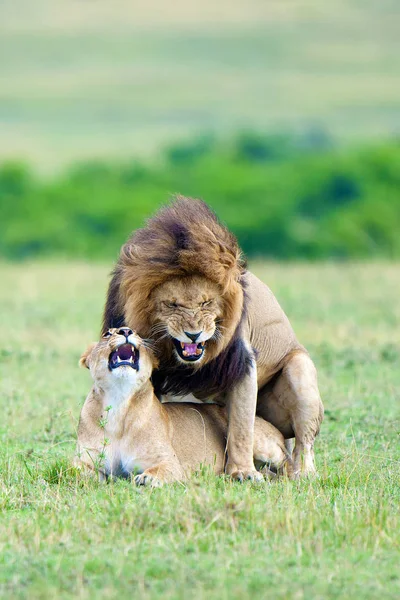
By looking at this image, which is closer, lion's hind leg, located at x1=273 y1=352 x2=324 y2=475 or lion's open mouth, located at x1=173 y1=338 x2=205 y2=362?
lion's open mouth, located at x1=173 y1=338 x2=205 y2=362

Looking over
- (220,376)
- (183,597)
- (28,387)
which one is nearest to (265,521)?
(183,597)

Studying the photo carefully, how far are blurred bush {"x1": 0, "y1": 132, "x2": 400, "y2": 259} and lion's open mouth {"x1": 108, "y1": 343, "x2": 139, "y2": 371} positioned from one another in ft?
62.3

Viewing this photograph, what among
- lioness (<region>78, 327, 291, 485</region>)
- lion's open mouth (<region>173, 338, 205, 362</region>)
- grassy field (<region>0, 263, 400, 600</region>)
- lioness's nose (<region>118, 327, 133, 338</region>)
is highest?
lioness's nose (<region>118, 327, 133, 338</region>)

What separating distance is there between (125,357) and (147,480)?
0.61 meters

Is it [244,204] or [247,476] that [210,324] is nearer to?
[247,476]

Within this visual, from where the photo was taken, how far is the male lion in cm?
569

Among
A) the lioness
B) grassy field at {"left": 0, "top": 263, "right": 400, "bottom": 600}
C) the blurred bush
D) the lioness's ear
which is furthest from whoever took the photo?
the blurred bush

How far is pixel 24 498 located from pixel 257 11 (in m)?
87.7

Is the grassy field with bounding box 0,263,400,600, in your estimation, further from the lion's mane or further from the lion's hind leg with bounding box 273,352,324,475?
the lion's mane

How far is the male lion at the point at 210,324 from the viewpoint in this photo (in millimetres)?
5691

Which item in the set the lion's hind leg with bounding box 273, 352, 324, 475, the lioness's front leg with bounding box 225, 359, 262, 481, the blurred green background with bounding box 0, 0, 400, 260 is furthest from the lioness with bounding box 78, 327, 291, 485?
the blurred green background with bounding box 0, 0, 400, 260

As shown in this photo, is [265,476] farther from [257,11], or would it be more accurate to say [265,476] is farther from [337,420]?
[257,11]

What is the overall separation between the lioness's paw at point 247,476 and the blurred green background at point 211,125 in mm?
18633

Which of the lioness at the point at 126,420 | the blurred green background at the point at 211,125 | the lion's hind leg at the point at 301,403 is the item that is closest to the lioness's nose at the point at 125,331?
the lioness at the point at 126,420
